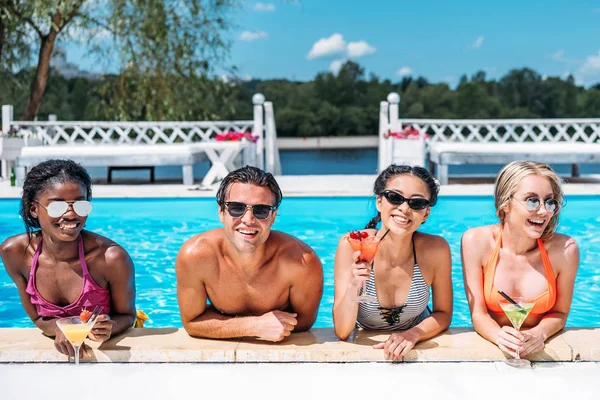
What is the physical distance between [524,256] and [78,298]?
184 centimetres

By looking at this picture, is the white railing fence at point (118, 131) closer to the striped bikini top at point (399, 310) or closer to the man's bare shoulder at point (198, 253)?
the striped bikini top at point (399, 310)

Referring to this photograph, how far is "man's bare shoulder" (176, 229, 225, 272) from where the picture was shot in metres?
2.63

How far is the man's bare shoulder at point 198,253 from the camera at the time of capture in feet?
8.64

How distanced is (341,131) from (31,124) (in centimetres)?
2166

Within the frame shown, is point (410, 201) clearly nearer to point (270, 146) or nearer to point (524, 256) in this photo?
point (524, 256)

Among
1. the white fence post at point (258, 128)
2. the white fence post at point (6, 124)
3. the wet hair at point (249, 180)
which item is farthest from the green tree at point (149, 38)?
the wet hair at point (249, 180)

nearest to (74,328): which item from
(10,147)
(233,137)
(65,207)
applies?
(65,207)

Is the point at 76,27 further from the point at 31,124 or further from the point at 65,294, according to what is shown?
the point at 65,294

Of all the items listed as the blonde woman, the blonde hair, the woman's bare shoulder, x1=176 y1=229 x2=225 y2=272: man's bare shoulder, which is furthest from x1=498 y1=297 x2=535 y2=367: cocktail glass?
the woman's bare shoulder

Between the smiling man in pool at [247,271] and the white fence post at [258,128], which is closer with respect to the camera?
the smiling man in pool at [247,271]

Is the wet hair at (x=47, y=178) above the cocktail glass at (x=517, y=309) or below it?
above

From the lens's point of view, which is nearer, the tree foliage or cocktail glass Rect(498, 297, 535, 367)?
cocktail glass Rect(498, 297, 535, 367)

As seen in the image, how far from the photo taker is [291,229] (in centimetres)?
791

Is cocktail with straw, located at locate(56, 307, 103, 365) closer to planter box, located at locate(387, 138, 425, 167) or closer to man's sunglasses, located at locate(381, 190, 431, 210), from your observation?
man's sunglasses, located at locate(381, 190, 431, 210)
